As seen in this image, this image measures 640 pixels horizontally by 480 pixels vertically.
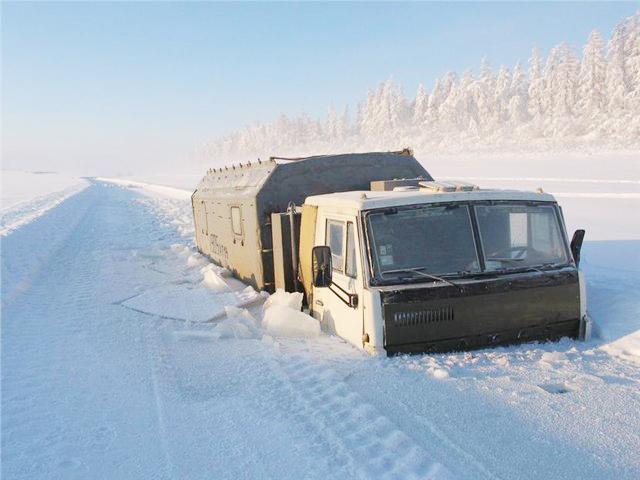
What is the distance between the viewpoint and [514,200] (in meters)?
5.55

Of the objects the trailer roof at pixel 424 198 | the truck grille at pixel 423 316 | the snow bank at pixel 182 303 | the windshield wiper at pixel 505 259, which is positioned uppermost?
the trailer roof at pixel 424 198

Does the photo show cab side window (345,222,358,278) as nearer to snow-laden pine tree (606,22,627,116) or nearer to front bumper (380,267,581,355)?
front bumper (380,267,581,355)

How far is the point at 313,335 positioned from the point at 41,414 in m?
2.91

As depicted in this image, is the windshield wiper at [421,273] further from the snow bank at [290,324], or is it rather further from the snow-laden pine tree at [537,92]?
the snow-laden pine tree at [537,92]

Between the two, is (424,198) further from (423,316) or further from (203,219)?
(203,219)

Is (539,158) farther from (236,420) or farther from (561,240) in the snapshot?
(236,420)

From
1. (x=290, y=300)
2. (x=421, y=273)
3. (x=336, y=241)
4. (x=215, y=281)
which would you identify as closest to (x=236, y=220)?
(x=215, y=281)

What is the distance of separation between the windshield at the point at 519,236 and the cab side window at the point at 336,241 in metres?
1.50

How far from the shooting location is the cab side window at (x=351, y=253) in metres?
5.44

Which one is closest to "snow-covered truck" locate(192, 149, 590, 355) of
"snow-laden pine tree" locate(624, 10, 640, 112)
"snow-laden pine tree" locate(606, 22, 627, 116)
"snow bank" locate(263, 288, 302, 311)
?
"snow bank" locate(263, 288, 302, 311)

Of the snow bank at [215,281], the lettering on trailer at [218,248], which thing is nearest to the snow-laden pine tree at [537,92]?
the lettering on trailer at [218,248]

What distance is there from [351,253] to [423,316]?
104 cm

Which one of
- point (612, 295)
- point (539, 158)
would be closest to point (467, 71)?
point (539, 158)

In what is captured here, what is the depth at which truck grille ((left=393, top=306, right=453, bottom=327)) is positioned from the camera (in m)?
5.00
